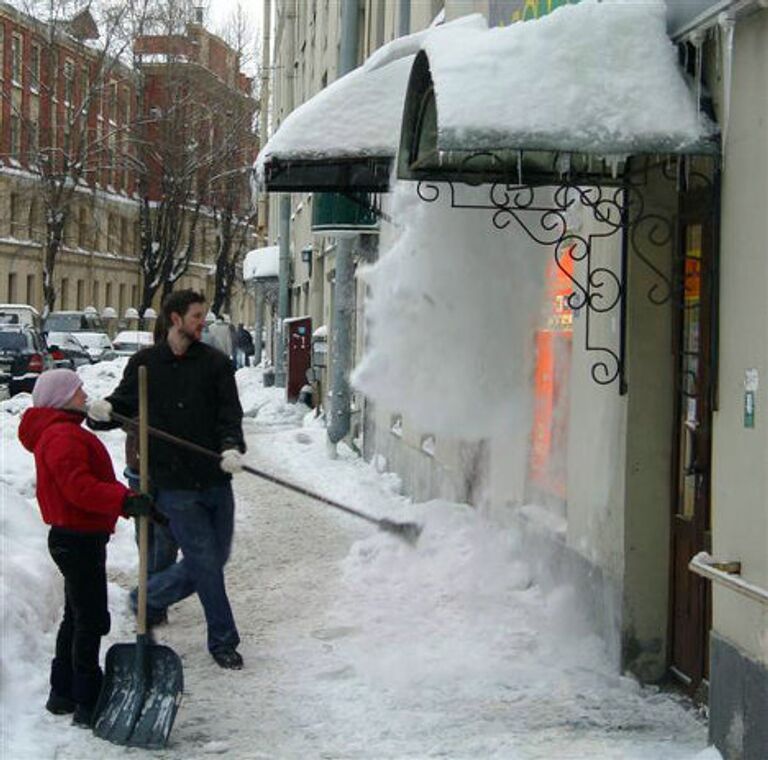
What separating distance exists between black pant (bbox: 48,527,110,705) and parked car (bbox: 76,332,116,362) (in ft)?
123

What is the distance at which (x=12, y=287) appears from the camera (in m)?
59.9

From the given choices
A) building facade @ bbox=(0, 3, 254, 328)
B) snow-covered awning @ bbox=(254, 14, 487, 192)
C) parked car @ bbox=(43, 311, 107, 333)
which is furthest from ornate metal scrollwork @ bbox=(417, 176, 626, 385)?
building facade @ bbox=(0, 3, 254, 328)

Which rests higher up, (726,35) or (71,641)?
(726,35)

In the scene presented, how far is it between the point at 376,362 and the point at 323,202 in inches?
249

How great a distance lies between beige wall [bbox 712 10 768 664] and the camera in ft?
15.5

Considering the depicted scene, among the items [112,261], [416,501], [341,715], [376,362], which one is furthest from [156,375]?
[112,261]

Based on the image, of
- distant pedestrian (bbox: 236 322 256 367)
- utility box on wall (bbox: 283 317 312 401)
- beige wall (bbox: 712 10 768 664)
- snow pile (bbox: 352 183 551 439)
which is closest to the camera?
beige wall (bbox: 712 10 768 664)

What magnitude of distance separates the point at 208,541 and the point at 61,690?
1.25m

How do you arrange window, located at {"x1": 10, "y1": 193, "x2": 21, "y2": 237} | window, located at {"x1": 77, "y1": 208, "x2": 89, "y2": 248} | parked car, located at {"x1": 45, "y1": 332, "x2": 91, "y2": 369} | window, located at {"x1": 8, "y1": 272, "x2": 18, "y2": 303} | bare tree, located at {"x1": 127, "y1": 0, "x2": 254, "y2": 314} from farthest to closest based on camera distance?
1. window, located at {"x1": 77, "y1": 208, "x2": 89, "y2": 248}
2. window, located at {"x1": 8, "y1": 272, "x2": 18, "y2": 303}
3. window, located at {"x1": 10, "y1": 193, "x2": 21, "y2": 237}
4. bare tree, located at {"x1": 127, "y1": 0, "x2": 254, "y2": 314}
5. parked car, located at {"x1": 45, "y1": 332, "x2": 91, "y2": 369}

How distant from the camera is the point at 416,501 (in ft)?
38.4

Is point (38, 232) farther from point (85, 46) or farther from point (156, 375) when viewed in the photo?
point (156, 375)

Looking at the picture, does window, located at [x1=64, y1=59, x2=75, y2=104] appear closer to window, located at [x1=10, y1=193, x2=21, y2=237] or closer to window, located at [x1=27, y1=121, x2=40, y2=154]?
window, located at [x1=27, y1=121, x2=40, y2=154]

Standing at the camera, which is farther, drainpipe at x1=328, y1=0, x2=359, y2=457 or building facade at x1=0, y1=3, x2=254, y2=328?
building facade at x1=0, y1=3, x2=254, y2=328

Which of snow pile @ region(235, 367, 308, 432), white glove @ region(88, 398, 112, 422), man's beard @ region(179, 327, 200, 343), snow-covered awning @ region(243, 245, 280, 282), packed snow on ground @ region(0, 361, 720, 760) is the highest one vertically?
snow-covered awning @ region(243, 245, 280, 282)
